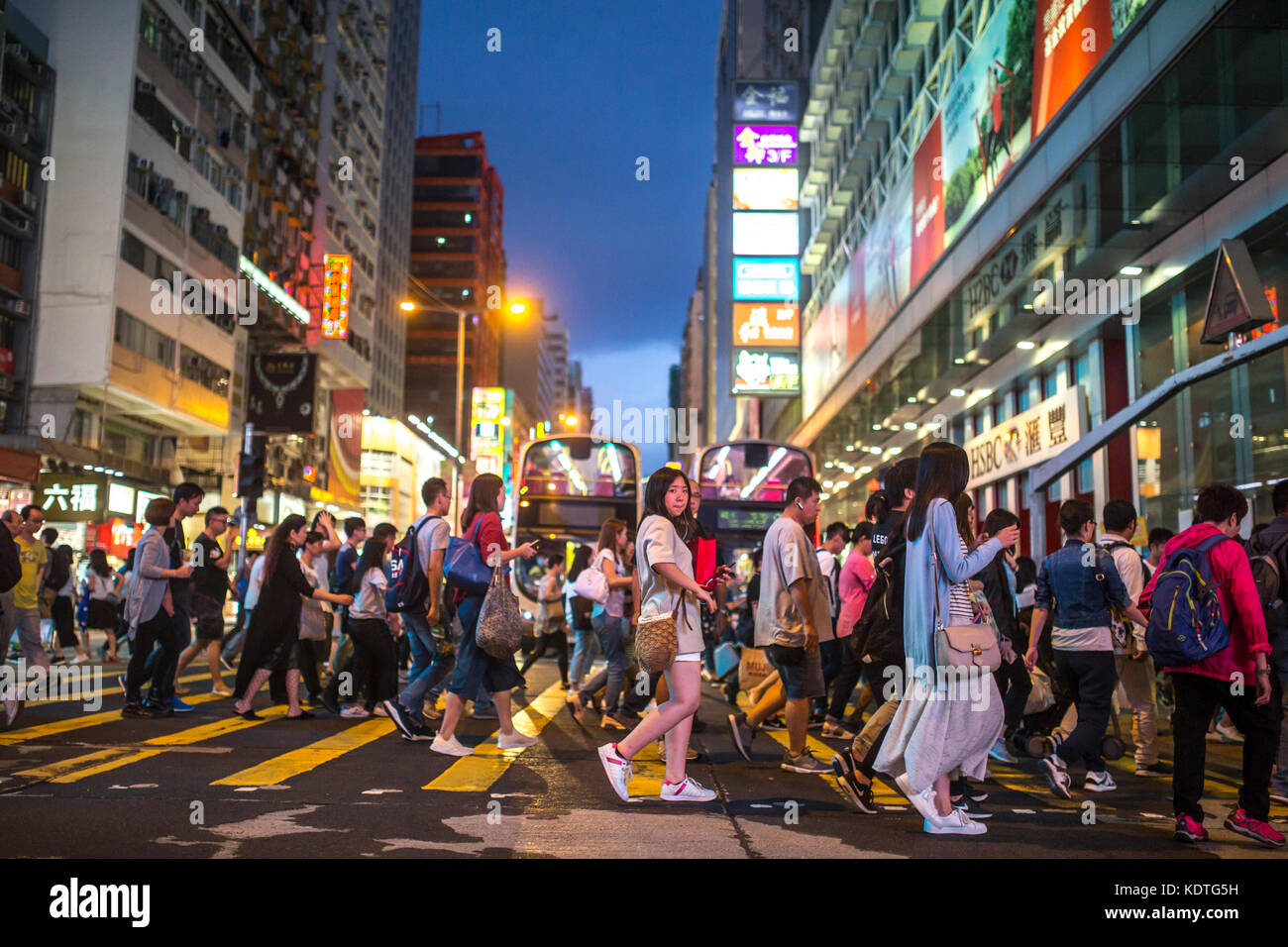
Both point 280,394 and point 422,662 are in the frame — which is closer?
point 422,662

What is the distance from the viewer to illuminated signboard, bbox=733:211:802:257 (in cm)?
4216

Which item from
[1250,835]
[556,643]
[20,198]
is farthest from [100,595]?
Answer: [20,198]

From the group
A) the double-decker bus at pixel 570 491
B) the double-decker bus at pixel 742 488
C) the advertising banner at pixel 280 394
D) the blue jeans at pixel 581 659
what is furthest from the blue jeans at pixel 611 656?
the advertising banner at pixel 280 394

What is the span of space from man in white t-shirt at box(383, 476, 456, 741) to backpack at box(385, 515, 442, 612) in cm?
2

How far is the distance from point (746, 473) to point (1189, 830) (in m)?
16.0

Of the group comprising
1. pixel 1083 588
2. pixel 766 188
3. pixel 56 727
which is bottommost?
pixel 56 727

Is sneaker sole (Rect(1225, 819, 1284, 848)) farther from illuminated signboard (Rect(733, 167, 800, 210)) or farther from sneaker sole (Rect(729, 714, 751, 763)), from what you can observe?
illuminated signboard (Rect(733, 167, 800, 210))

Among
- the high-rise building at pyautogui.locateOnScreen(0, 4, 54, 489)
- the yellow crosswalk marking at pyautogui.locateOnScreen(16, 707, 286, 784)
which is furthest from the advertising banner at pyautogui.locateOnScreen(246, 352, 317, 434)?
the yellow crosswalk marking at pyautogui.locateOnScreen(16, 707, 286, 784)

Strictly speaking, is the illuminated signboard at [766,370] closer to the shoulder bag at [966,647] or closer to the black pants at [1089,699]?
the black pants at [1089,699]

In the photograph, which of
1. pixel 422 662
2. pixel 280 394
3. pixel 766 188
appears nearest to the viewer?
pixel 422 662

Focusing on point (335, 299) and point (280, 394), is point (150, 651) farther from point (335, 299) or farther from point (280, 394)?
point (335, 299)

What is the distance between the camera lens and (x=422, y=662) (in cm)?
908
